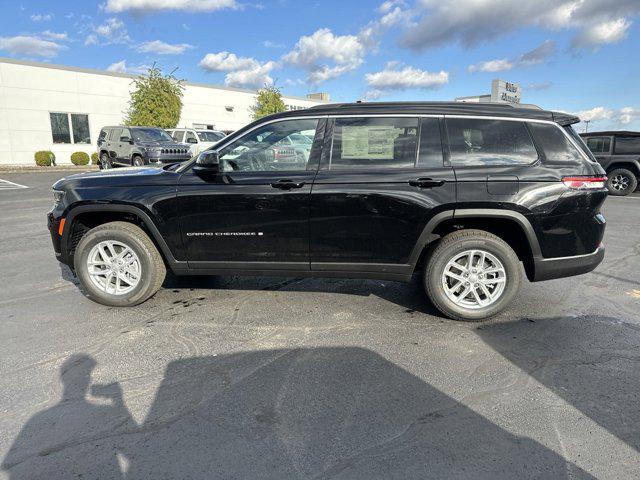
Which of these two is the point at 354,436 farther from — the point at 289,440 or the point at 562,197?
the point at 562,197

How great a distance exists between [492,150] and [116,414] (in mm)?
3434

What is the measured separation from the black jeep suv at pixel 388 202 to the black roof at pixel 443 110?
0.01 meters

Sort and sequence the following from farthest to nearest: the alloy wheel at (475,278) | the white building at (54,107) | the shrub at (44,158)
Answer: the white building at (54,107), the shrub at (44,158), the alloy wheel at (475,278)

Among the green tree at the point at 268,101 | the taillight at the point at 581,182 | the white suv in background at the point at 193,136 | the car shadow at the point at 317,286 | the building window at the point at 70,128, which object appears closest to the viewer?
the taillight at the point at 581,182

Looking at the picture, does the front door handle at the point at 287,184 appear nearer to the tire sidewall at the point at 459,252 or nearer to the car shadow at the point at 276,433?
the tire sidewall at the point at 459,252

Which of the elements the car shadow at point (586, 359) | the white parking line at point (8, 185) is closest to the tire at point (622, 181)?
the car shadow at point (586, 359)

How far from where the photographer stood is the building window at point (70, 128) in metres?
24.7

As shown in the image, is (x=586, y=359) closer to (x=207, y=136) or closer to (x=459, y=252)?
(x=459, y=252)

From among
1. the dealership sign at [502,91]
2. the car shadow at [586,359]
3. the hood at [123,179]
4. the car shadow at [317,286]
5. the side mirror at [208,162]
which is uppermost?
the dealership sign at [502,91]

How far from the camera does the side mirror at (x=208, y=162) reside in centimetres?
373

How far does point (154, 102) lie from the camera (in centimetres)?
2609

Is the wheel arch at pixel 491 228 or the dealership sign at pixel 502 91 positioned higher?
the dealership sign at pixel 502 91

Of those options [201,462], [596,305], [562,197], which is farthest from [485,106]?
[201,462]

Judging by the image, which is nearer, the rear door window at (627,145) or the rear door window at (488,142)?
the rear door window at (488,142)
